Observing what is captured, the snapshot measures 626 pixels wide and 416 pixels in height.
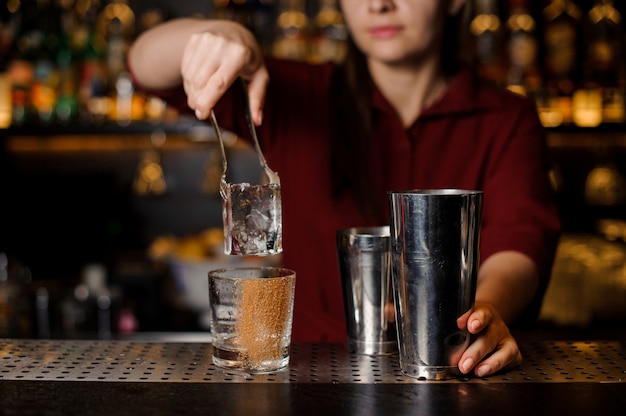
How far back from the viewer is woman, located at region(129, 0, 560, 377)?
1.51 meters

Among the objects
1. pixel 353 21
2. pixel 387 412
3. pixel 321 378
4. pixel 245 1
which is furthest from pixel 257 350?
pixel 245 1

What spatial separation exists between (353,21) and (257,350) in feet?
2.55

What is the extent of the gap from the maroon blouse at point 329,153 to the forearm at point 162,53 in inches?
3.4

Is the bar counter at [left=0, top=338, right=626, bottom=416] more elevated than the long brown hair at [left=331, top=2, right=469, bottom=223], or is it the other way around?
the long brown hair at [left=331, top=2, right=469, bottom=223]

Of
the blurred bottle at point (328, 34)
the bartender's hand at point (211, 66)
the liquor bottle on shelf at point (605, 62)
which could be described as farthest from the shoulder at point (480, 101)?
the liquor bottle on shelf at point (605, 62)

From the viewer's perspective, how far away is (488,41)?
3.02 m

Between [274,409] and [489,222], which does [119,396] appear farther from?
[489,222]

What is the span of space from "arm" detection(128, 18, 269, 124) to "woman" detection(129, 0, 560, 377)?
0.06 feet

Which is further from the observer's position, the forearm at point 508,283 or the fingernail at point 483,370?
the forearm at point 508,283

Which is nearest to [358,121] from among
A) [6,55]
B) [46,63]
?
[46,63]

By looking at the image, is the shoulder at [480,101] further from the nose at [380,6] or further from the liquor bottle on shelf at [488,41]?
the liquor bottle on shelf at [488,41]

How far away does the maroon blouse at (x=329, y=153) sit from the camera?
5.29 feet

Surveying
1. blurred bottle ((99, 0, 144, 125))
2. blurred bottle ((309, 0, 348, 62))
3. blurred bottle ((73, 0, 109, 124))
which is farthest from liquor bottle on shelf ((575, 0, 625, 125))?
blurred bottle ((73, 0, 109, 124))

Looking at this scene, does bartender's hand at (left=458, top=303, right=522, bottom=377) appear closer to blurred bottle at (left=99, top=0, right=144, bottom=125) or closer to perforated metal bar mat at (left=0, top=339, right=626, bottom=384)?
perforated metal bar mat at (left=0, top=339, right=626, bottom=384)
